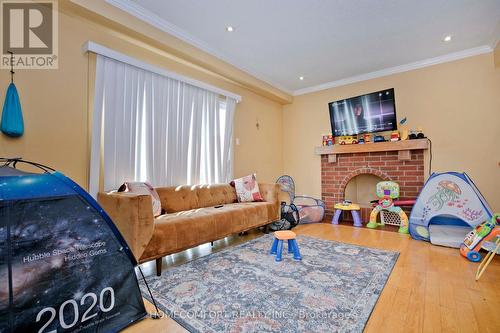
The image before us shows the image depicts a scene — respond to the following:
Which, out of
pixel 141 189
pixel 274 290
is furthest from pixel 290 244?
pixel 141 189

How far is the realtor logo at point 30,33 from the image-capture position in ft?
6.56

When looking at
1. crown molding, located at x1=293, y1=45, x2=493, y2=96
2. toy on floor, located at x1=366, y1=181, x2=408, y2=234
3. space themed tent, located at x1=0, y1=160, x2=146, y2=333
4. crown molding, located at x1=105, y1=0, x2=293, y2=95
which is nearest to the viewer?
space themed tent, located at x1=0, y1=160, x2=146, y2=333

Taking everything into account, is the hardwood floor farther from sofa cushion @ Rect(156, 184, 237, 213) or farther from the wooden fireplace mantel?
the wooden fireplace mantel

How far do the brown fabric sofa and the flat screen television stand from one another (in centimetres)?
189

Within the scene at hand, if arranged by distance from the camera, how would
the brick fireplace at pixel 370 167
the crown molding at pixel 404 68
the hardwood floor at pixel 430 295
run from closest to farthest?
the hardwood floor at pixel 430 295, the crown molding at pixel 404 68, the brick fireplace at pixel 370 167

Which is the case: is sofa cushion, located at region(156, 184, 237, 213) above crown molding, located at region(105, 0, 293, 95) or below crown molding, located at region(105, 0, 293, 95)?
below

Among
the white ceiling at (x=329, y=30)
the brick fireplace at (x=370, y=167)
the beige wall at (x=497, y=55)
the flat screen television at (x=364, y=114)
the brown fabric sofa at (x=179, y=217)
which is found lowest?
the brown fabric sofa at (x=179, y=217)

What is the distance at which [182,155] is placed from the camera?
313cm

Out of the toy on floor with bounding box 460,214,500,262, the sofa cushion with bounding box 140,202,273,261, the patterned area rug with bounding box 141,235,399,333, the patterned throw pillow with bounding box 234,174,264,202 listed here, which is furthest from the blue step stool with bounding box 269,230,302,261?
the toy on floor with bounding box 460,214,500,262

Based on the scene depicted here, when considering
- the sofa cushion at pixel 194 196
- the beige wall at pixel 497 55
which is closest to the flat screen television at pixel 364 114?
the beige wall at pixel 497 55

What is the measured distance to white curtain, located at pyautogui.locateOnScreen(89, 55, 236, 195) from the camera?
2.43m

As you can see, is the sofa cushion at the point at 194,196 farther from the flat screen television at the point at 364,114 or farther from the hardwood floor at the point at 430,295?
the flat screen television at the point at 364,114

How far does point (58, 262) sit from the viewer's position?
1.11 meters

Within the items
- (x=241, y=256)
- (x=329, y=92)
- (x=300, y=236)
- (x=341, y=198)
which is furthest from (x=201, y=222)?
(x=329, y=92)
